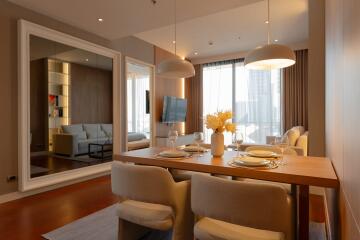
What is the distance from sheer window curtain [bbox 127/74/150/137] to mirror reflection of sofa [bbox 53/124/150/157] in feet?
5.90

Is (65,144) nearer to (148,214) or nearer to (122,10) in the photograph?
(122,10)

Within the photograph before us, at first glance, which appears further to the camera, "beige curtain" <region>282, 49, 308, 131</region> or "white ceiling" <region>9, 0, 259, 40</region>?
"beige curtain" <region>282, 49, 308, 131</region>

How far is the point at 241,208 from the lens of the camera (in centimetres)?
116

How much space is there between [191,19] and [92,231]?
3490 millimetres

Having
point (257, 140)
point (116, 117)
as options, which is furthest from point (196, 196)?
point (257, 140)

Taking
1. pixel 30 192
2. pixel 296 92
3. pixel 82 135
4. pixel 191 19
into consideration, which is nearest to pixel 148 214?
pixel 30 192

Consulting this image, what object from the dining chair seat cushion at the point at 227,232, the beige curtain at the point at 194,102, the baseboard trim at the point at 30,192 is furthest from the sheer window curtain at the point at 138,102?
the dining chair seat cushion at the point at 227,232

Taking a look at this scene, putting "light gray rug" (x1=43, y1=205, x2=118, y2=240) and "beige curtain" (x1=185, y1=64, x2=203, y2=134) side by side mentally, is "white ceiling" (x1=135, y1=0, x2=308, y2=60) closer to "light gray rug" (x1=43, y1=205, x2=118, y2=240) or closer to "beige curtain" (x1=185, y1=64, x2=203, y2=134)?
"beige curtain" (x1=185, y1=64, x2=203, y2=134)

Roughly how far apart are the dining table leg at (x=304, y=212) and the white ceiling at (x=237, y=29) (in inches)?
126

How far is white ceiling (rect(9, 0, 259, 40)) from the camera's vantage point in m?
2.98

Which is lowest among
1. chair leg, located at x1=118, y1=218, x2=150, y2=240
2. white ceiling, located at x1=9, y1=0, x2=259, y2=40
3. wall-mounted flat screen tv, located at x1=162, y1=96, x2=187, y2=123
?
chair leg, located at x1=118, y1=218, x2=150, y2=240

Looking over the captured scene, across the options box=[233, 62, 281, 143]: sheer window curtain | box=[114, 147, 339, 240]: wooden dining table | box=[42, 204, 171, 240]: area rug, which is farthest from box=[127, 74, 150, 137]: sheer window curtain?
box=[114, 147, 339, 240]: wooden dining table

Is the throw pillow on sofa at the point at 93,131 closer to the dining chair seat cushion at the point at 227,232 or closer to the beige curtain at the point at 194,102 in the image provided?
the dining chair seat cushion at the point at 227,232

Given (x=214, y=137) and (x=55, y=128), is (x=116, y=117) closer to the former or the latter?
(x=55, y=128)
